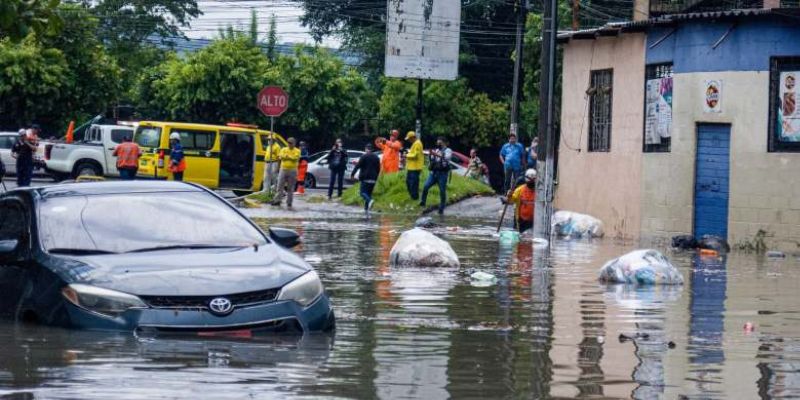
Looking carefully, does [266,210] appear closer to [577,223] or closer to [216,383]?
[577,223]

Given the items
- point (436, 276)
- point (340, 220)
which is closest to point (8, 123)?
point (340, 220)

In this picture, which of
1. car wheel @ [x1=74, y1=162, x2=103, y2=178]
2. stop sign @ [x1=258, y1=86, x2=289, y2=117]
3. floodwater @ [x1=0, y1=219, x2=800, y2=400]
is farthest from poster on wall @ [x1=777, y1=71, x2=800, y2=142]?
car wheel @ [x1=74, y1=162, x2=103, y2=178]

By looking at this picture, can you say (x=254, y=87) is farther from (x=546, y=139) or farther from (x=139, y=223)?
(x=139, y=223)

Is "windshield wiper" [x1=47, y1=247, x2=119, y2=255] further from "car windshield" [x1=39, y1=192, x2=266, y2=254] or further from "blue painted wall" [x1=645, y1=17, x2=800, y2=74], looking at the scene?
"blue painted wall" [x1=645, y1=17, x2=800, y2=74]

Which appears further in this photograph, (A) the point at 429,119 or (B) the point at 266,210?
(A) the point at 429,119

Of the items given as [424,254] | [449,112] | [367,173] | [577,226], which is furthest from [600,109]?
[449,112]

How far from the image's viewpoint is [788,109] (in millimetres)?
23266

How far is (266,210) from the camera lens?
1271 inches

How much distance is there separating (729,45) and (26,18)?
14480 millimetres

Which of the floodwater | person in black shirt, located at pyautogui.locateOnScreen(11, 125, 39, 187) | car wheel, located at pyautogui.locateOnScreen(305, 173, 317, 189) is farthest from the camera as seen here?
car wheel, located at pyautogui.locateOnScreen(305, 173, 317, 189)

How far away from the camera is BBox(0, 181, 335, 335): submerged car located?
9156mm

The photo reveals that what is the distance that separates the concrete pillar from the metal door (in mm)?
6361

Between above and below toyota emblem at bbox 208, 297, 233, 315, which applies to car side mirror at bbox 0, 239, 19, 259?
above

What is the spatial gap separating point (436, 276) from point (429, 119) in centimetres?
4069
